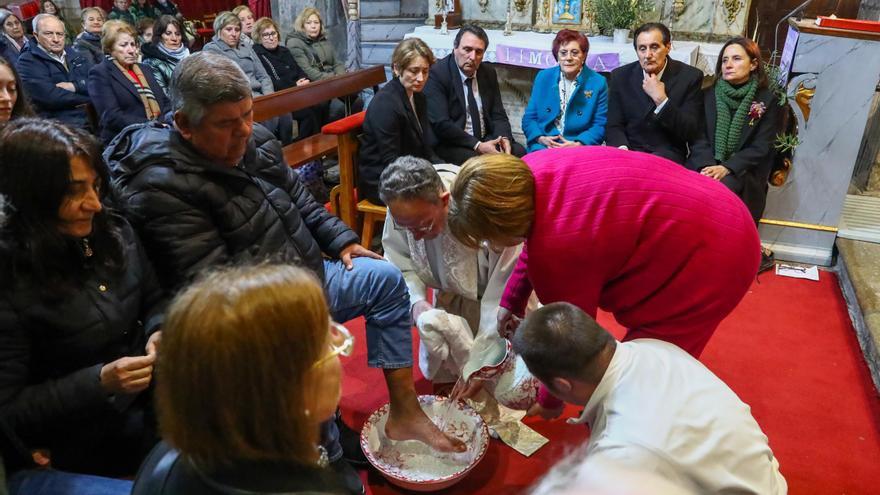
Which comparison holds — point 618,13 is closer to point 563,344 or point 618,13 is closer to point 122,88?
point 122,88

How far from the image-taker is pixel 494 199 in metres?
1.65

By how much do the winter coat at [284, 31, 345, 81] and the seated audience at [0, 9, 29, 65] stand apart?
2.11m

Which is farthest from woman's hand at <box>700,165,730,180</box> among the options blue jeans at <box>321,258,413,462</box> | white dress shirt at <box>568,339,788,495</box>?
white dress shirt at <box>568,339,788,495</box>

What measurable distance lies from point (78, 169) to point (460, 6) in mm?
4939

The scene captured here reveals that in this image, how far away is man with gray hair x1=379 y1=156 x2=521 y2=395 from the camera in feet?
6.88

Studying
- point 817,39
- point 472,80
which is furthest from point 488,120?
point 817,39

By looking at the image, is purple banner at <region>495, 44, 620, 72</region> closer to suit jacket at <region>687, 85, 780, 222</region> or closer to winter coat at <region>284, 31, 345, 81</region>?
suit jacket at <region>687, 85, 780, 222</region>

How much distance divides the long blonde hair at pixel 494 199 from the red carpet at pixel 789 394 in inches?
39.6

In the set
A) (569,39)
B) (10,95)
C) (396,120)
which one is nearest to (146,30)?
(396,120)

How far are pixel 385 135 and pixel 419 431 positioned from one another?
1.68 m

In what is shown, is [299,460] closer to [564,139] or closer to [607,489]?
[607,489]

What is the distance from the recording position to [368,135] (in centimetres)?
345

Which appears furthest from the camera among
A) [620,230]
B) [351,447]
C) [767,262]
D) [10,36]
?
[10,36]

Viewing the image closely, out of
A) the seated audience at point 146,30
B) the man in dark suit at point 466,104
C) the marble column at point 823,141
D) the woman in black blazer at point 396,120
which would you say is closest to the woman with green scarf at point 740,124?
the marble column at point 823,141
